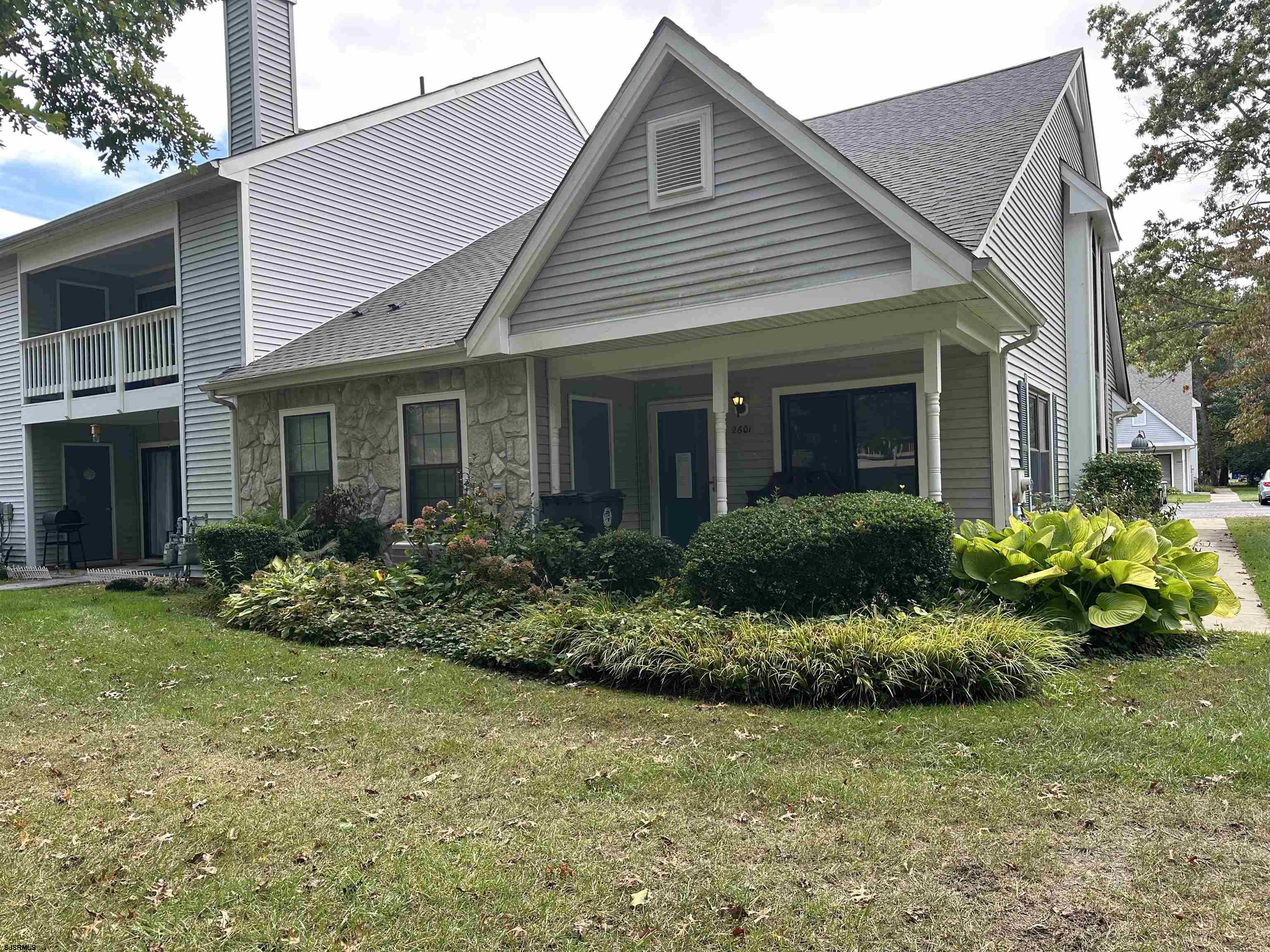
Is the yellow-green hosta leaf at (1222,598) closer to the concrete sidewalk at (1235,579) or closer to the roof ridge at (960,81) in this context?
the concrete sidewalk at (1235,579)

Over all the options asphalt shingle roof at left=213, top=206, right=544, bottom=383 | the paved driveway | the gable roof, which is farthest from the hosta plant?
the paved driveway

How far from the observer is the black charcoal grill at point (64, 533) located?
48.7 ft

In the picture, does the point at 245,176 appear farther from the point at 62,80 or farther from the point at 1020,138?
the point at 1020,138

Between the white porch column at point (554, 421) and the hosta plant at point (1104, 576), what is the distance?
186 inches

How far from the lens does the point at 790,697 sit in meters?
5.49

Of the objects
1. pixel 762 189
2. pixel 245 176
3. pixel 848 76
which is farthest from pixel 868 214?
pixel 848 76

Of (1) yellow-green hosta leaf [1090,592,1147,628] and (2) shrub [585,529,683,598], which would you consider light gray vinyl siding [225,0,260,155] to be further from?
(1) yellow-green hosta leaf [1090,592,1147,628]

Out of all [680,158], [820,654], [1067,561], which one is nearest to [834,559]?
[820,654]

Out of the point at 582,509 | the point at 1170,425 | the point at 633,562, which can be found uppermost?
the point at 1170,425

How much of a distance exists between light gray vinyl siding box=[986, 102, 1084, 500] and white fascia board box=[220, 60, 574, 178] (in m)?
9.72

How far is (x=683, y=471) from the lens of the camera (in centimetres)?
1195

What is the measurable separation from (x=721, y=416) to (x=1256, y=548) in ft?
30.1

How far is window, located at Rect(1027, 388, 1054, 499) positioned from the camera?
11086 mm

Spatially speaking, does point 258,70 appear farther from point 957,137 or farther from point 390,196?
point 957,137
